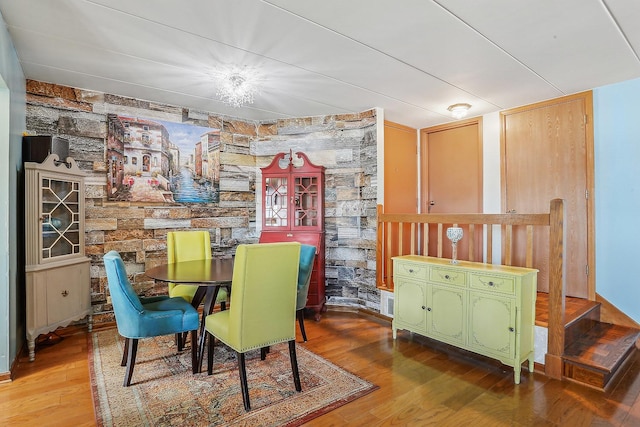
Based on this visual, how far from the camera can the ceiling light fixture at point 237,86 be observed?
312cm

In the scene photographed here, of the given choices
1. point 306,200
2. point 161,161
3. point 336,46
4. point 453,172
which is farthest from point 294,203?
point 453,172

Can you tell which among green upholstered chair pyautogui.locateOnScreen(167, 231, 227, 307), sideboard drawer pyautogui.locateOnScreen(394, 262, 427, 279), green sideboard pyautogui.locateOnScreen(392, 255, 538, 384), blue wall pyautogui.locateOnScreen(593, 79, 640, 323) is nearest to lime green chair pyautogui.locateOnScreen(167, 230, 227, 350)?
green upholstered chair pyautogui.locateOnScreen(167, 231, 227, 307)

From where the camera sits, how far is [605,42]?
2.54 metres

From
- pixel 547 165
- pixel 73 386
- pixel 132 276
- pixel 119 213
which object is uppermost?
pixel 547 165

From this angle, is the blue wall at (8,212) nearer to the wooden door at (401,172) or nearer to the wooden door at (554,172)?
the wooden door at (401,172)

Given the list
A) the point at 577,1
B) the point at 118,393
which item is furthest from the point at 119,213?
the point at 577,1

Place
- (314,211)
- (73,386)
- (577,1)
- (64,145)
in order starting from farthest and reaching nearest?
(314,211) < (64,145) < (73,386) < (577,1)

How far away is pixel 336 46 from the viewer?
2611 mm

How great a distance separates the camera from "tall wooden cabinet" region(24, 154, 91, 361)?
2.78m

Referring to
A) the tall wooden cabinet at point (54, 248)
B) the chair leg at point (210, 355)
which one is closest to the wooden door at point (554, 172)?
the chair leg at point (210, 355)

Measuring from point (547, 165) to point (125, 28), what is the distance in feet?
14.0

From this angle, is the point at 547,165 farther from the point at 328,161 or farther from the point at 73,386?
the point at 73,386

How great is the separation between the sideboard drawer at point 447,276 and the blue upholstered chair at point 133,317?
2031mm

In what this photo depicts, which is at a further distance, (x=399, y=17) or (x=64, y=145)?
(x=64, y=145)
